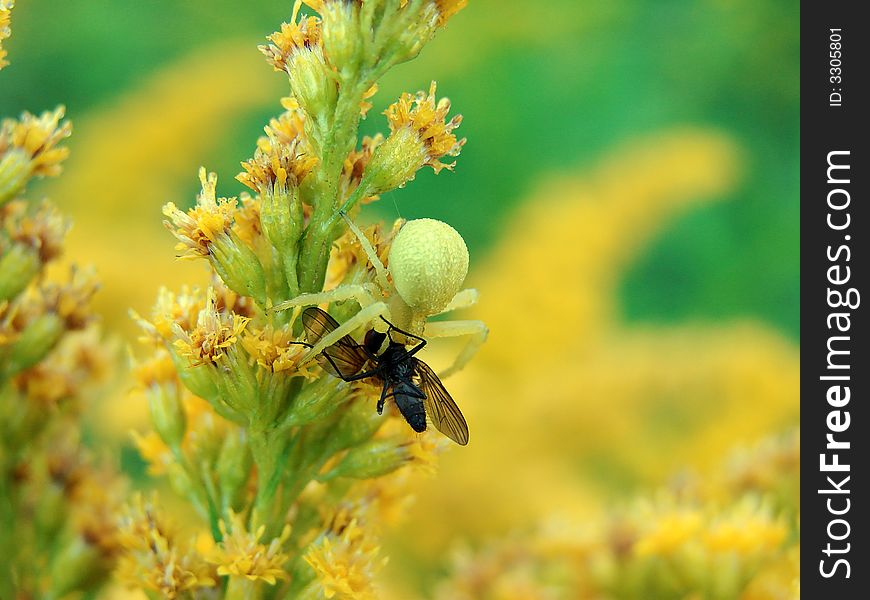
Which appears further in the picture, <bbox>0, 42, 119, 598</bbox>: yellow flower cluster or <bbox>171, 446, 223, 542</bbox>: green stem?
<bbox>0, 42, 119, 598</bbox>: yellow flower cluster

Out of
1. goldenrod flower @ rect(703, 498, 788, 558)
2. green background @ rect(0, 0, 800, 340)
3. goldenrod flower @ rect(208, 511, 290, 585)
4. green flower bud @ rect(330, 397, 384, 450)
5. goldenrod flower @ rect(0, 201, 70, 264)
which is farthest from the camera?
green background @ rect(0, 0, 800, 340)

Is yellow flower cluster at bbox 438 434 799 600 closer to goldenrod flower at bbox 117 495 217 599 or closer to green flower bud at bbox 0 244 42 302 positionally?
goldenrod flower at bbox 117 495 217 599

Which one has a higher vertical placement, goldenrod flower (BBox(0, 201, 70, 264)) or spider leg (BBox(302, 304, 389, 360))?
goldenrod flower (BBox(0, 201, 70, 264))

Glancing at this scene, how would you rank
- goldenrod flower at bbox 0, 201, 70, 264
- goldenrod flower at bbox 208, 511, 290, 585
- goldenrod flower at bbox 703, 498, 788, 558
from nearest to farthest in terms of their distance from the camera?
1. goldenrod flower at bbox 208, 511, 290, 585
2. goldenrod flower at bbox 0, 201, 70, 264
3. goldenrod flower at bbox 703, 498, 788, 558

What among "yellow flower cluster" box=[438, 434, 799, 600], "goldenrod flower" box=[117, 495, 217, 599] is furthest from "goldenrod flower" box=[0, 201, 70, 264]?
"yellow flower cluster" box=[438, 434, 799, 600]

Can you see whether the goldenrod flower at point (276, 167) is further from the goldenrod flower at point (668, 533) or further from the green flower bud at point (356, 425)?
the goldenrod flower at point (668, 533)

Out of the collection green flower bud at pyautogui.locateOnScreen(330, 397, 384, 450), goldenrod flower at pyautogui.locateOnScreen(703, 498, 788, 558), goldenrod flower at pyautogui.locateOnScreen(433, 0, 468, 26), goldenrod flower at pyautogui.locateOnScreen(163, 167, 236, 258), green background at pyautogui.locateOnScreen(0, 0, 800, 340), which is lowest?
goldenrod flower at pyautogui.locateOnScreen(703, 498, 788, 558)

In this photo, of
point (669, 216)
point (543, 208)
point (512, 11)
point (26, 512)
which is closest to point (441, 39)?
point (512, 11)
